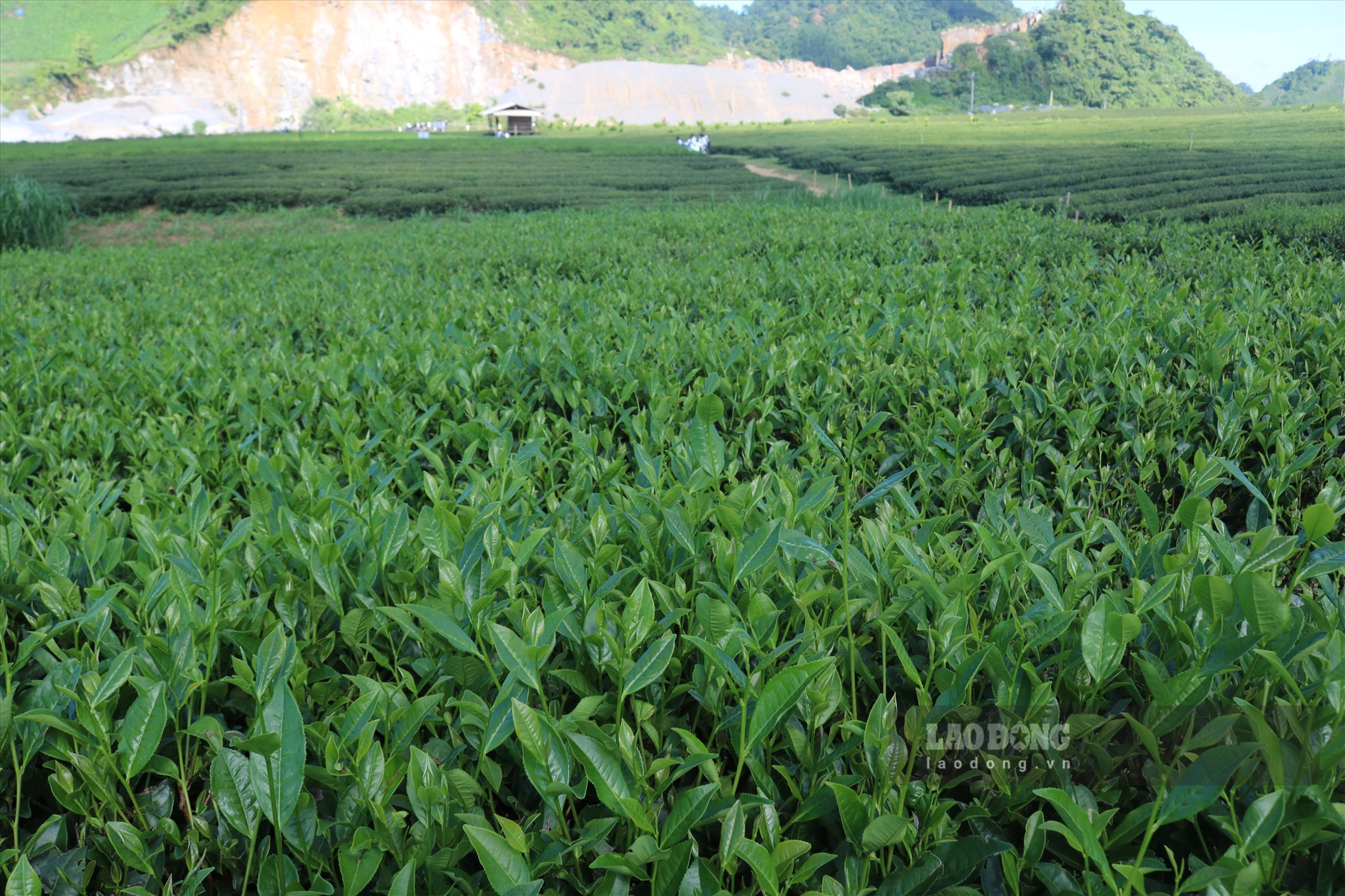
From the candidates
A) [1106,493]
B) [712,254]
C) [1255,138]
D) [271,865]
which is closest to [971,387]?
[1106,493]

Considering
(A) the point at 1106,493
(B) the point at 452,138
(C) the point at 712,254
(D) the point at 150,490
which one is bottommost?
(A) the point at 1106,493

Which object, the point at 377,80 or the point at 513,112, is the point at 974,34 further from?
the point at 377,80

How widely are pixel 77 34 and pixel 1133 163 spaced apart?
12382cm

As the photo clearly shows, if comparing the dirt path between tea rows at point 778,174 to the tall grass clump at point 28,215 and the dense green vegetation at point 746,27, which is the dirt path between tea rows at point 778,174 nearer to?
the tall grass clump at point 28,215

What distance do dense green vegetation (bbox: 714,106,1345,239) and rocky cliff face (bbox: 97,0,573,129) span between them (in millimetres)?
81802

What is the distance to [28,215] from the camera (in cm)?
1478

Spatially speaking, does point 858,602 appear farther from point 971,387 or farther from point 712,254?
point 712,254

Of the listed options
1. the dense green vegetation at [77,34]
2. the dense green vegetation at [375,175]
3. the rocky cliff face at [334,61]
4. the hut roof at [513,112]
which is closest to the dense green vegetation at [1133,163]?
the dense green vegetation at [375,175]

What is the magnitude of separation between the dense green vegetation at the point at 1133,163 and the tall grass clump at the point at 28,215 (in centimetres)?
1907

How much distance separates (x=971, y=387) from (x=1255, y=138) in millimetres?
17110

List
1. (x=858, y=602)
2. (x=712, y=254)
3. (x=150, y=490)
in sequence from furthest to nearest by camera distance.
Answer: (x=712, y=254) < (x=150, y=490) < (x=858, y=602)

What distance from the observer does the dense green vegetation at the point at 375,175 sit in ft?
79.4

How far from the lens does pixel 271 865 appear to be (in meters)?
0.99

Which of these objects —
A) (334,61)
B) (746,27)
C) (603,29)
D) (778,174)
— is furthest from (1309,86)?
(746,27)
